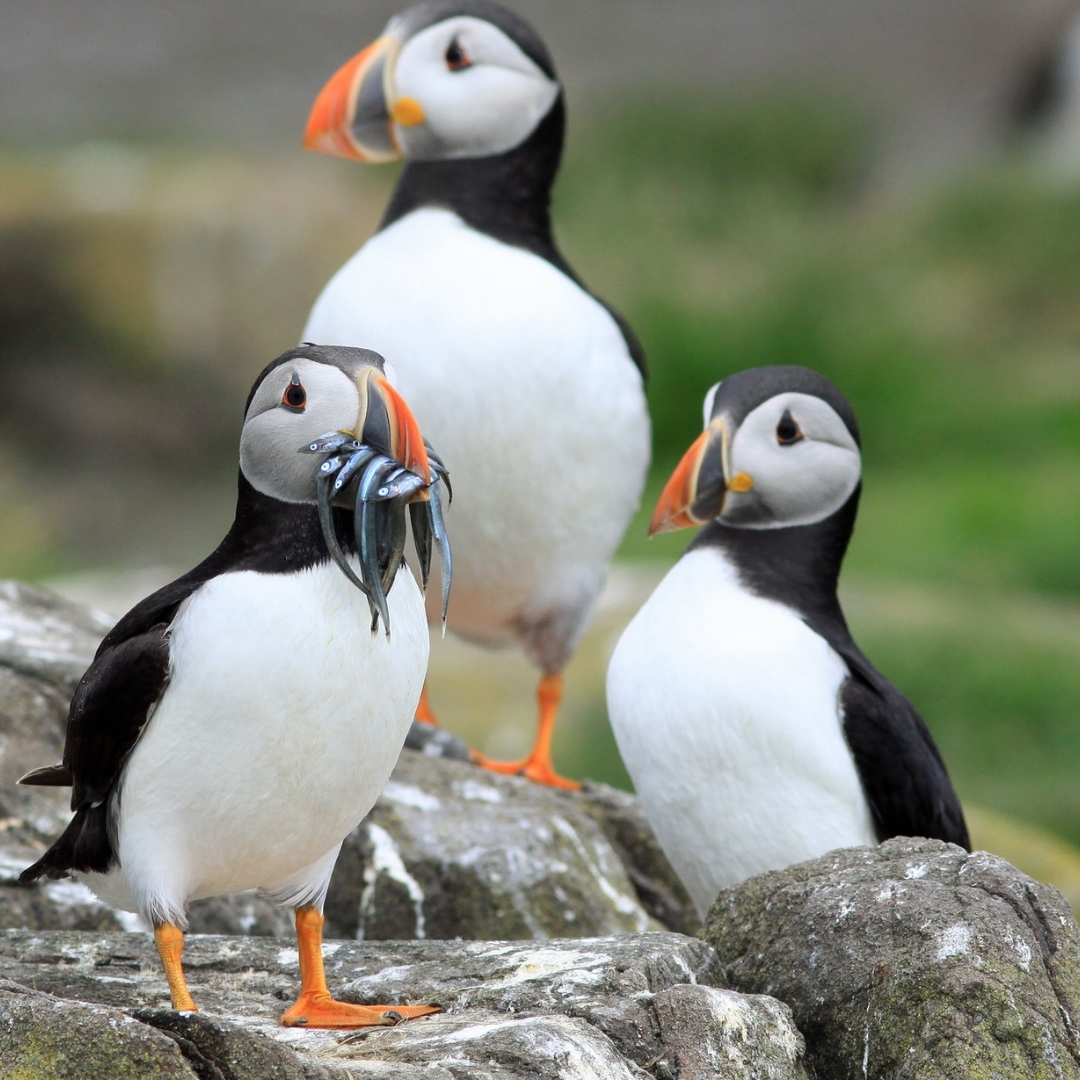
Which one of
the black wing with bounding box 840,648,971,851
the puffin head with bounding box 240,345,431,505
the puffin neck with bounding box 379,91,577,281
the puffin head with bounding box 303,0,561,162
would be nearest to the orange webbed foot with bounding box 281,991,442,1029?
the puffin head with bounding box 240,345,431,505

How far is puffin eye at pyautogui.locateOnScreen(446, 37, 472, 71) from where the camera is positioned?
563cm

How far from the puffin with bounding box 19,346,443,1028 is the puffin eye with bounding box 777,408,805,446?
1.54 meters

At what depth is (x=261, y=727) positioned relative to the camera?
3350 millimetres

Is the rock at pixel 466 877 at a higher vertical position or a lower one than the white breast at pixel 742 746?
lower

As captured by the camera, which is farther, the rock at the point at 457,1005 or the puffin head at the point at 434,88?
the puffin head at the point at 434,88

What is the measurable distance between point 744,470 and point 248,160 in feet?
42.6

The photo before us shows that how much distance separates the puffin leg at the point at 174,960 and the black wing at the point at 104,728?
0.25 meters

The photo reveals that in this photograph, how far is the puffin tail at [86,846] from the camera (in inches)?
141

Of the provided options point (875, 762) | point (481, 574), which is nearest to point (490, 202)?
point (481, 574)

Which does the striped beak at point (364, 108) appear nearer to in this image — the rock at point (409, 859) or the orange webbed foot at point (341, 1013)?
the rock at point (409, 859)

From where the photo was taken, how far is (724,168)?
18.1m

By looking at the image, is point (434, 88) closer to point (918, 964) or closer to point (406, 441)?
point (406, 441)

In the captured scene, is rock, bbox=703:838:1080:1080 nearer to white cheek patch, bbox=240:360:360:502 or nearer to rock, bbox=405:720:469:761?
white cheek patch, bbox=240:360:360:502

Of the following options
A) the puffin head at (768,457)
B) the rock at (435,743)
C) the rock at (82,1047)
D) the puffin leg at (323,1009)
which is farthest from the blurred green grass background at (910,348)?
the rock at (82,1047)
